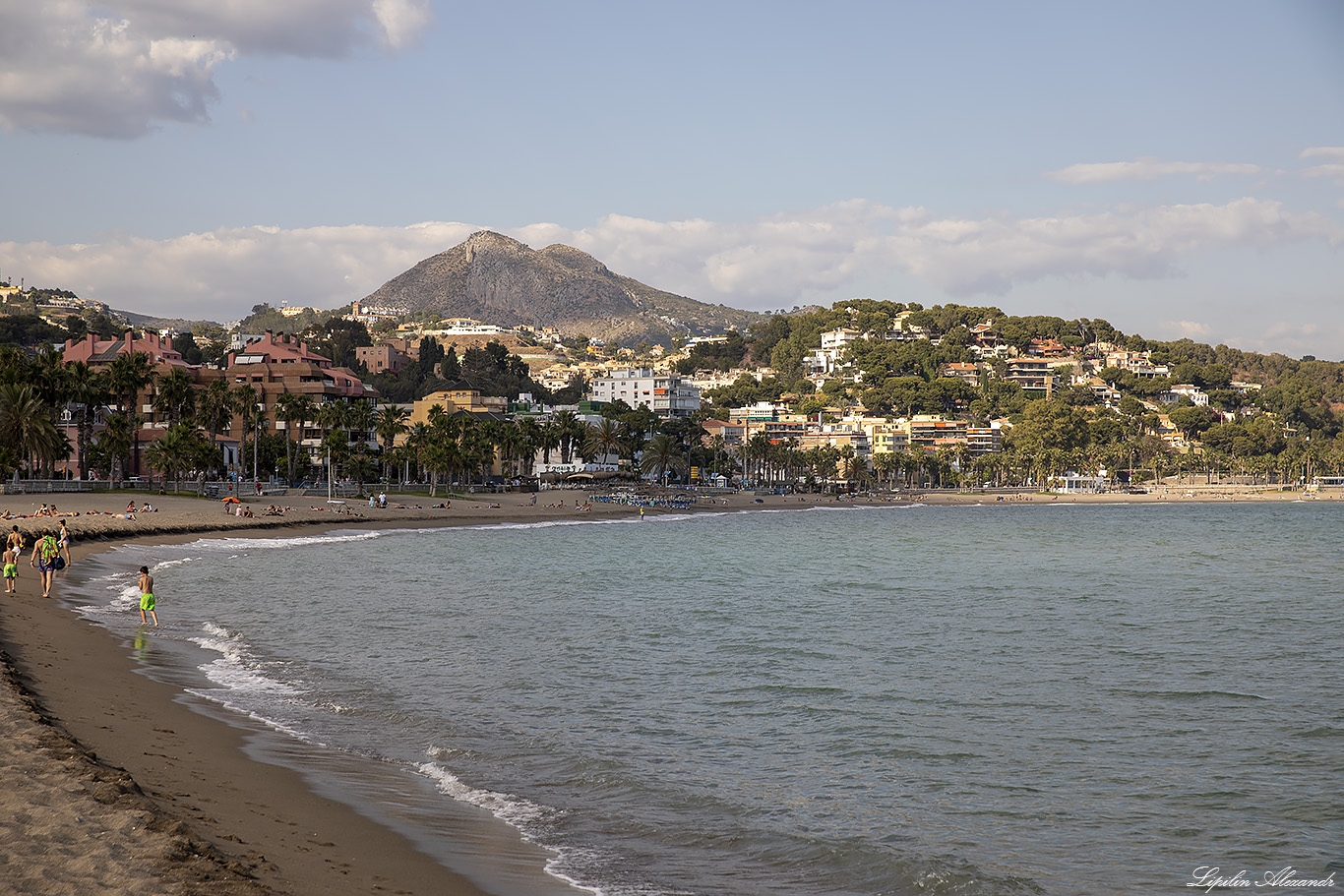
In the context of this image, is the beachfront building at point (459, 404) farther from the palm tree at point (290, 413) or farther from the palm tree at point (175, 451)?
the palm tree at point (175, 451)

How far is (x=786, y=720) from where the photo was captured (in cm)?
1819

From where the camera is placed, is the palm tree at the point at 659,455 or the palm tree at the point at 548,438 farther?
the palm tree at the point at 659,455

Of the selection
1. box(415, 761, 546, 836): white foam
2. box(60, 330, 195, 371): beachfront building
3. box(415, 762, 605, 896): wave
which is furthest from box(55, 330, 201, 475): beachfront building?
box(415, 761, 546, 836): white foam

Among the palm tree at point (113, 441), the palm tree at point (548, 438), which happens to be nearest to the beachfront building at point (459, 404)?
the palm tree at point (548, 438)

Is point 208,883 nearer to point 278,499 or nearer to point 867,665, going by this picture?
point 867,665

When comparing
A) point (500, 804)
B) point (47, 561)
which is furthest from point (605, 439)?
point (500, 804)

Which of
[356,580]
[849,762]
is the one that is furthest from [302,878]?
[356,580]

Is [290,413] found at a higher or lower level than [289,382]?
lower

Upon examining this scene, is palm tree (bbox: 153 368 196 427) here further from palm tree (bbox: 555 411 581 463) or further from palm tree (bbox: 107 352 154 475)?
palm tree (bbox: 555 411 581 463)

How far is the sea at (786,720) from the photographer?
11.6 meters

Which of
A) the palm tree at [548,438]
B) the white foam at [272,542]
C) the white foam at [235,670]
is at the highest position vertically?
the palm tree at [548,438]

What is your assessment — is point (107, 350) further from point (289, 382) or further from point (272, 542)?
point (272, 542)

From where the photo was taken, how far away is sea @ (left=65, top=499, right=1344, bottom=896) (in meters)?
11.6

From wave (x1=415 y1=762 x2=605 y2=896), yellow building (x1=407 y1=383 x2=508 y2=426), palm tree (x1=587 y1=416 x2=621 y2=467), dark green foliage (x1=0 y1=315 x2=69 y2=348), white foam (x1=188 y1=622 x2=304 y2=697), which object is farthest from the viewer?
dark green foliage (x1=0 y1=315 x2=69 y2=348)
